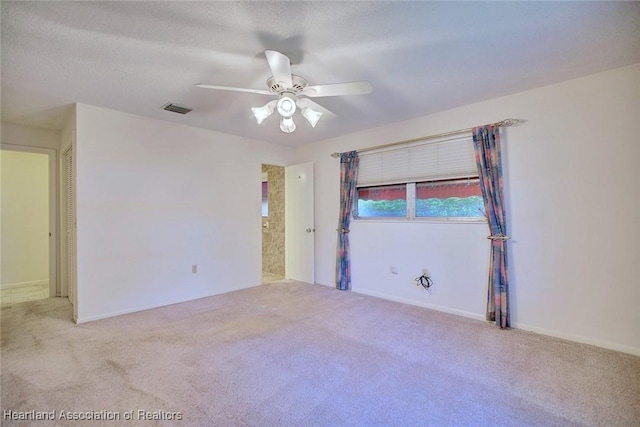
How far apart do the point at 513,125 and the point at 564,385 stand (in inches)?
96.1

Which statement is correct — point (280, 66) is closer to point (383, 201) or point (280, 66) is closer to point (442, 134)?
point (442, 134)

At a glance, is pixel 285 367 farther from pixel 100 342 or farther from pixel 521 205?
pixel 521 205

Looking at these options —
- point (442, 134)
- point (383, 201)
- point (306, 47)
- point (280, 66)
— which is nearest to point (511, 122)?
point (442, 134)

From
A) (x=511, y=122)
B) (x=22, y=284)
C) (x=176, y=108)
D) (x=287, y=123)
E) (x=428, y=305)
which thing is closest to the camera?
(x=287, y=123)

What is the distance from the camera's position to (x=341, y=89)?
7.19ft

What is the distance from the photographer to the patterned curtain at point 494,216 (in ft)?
9.98

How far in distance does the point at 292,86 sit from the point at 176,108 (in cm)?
190

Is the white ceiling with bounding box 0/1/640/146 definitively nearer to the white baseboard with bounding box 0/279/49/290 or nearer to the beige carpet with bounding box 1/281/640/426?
the beige carpet with bounding box 1/281/640/426

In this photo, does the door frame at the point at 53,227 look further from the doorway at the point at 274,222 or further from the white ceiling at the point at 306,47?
the doorway at the point at 274,222

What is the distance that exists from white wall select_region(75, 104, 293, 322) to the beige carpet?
55 centimetres

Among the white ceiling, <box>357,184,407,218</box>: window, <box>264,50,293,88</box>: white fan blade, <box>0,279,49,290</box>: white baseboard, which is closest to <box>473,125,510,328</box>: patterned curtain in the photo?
the white ceiling

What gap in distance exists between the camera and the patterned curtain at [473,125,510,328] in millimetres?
3041

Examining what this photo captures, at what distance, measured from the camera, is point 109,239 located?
346cm

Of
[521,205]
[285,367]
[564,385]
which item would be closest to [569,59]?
[521,205]
